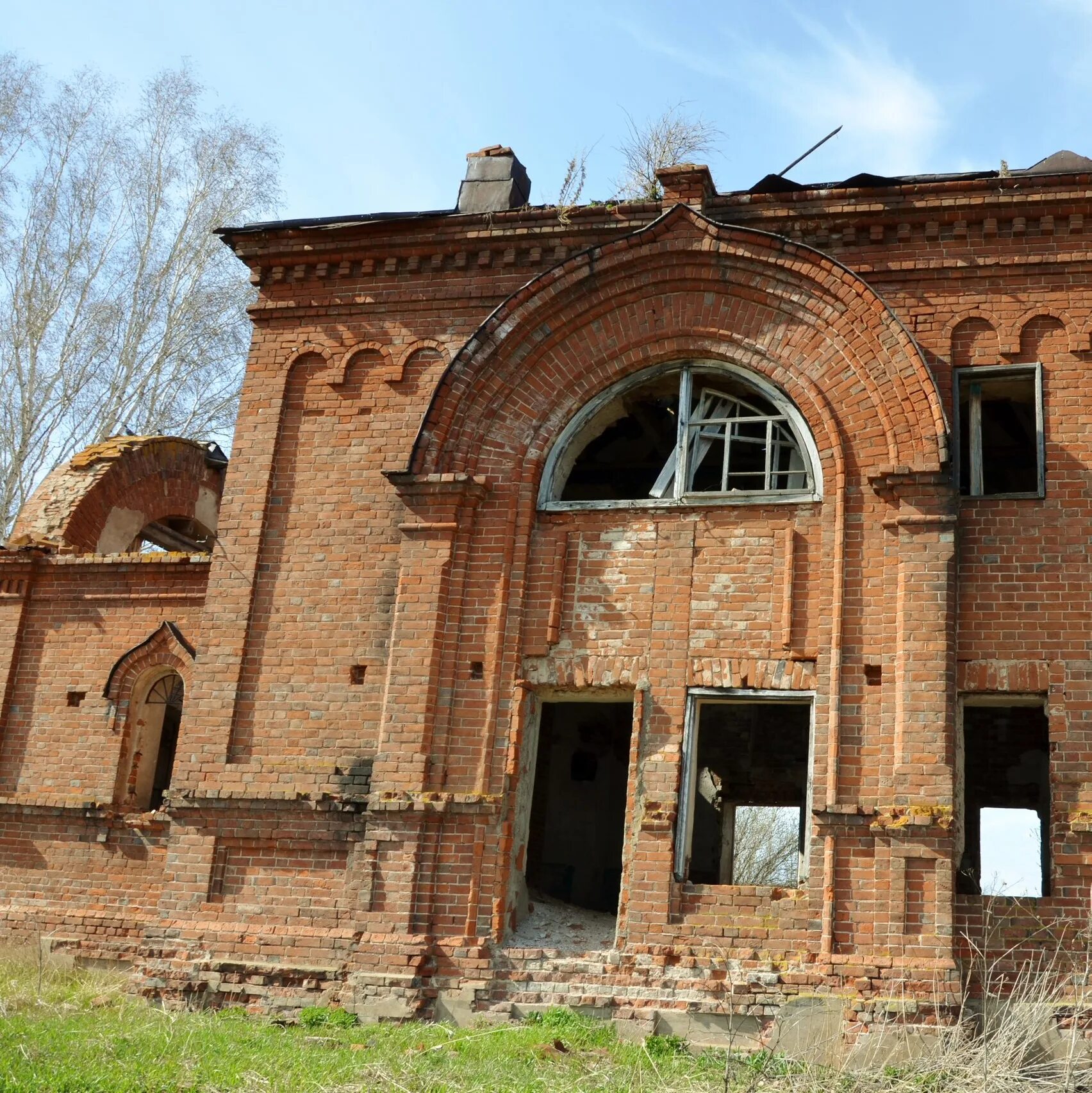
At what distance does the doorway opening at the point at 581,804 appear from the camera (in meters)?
14.3

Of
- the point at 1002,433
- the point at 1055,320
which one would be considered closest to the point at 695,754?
the point at 1055,320

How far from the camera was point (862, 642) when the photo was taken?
32.2 ft

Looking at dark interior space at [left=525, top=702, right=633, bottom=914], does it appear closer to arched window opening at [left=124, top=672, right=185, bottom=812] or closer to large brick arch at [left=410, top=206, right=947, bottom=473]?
arched window opening at [left=124, top=672, right=185, bottom=812]

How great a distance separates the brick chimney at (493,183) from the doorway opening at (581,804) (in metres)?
5.20

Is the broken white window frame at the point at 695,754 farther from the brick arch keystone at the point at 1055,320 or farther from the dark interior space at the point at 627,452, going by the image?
the brick arch keystone at the point at 1055,320

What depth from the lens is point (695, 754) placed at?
33.1 ft

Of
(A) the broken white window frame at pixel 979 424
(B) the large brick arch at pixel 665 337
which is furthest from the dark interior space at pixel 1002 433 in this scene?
(B) the large brick arch at pixel 665 337

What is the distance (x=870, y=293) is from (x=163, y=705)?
299 inches

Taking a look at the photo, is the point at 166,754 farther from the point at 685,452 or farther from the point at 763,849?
the point at 763,849

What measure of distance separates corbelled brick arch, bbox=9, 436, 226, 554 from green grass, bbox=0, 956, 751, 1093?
5317 millimetres

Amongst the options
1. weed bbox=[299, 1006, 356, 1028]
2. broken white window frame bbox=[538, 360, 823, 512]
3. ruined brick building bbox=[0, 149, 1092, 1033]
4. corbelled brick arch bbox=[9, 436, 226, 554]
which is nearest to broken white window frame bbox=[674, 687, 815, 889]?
ruined brick building bbox=[0, 149, 1092, 1033]

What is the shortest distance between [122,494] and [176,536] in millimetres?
1251

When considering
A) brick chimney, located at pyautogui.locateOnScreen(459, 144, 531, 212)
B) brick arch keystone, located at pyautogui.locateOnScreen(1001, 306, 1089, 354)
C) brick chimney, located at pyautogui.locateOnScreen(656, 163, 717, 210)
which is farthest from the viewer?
brick chimney, located at pyautogui.locateOnScreen(459, 144, 531, 212)

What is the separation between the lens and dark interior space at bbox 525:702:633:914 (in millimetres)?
14328
